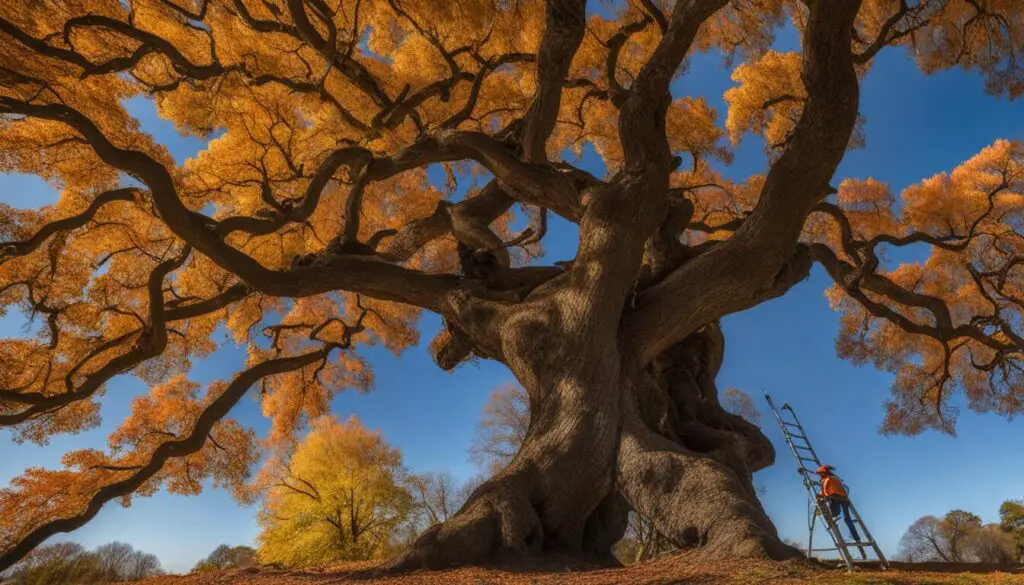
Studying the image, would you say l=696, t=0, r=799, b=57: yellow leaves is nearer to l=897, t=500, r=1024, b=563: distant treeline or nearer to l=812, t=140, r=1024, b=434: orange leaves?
l=812, t=140, r=1024, b=434: orange leaves

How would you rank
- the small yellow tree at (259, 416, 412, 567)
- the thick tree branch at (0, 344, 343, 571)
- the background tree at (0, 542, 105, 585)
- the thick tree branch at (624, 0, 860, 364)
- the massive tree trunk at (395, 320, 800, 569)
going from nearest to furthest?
the massive tree trunk at (395, 320, 800, 569) < the thick tree branch at (624, 0, 860, 364) < the thick tree branch at (0, 344, 343, 571) < the background tree at (0, 542, 105, 585) < the small yellow tree at (259, 416, 412, 567)

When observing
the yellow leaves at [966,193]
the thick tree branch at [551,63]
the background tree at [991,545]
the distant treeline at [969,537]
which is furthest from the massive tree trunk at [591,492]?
the background tree at [991,545]

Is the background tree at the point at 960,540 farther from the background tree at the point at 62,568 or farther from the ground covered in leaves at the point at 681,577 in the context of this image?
the background tree at the point at 62,568

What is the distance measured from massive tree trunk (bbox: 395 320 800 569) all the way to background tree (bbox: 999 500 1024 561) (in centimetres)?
1660

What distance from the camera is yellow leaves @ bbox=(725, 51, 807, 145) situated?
8.55 meters

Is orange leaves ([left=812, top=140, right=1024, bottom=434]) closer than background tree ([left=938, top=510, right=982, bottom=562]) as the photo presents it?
Yes

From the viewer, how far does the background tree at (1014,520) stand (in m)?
15.6

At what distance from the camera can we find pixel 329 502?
677 inches

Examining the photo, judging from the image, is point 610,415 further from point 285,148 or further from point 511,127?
point 285,148

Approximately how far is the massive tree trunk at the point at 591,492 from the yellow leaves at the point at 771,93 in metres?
5.65

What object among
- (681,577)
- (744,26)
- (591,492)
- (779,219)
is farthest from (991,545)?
(681,577)

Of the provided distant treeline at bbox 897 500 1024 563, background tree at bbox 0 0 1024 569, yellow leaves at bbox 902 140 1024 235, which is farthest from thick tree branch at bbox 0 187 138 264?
distant treeline at bbox 897 500 1024 563

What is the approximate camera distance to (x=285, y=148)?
332 inches

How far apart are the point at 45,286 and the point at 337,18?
5.44 metres
